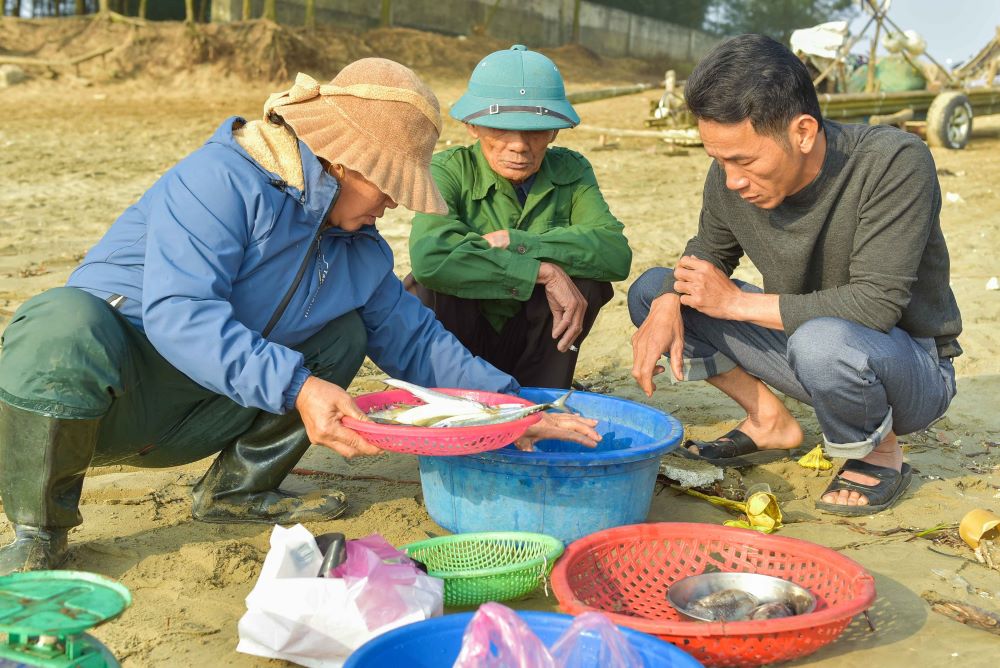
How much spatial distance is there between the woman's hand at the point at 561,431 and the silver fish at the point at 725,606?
566mm

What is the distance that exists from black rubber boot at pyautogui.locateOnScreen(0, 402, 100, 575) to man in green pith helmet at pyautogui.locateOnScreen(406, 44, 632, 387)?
1472 mm

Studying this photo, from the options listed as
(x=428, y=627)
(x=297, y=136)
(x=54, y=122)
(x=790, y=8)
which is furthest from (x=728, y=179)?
(x=790, y=8)

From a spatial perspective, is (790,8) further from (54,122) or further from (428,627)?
(428,627)

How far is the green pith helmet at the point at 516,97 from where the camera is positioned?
3721mm

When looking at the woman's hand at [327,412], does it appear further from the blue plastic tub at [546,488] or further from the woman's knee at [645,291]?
the woman's knee at [645,291]

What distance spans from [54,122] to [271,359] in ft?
33.0

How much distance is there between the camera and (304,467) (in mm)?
3748

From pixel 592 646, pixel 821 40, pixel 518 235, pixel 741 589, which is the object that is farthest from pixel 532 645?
pixel 821 40

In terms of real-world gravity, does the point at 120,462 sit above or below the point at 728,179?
below

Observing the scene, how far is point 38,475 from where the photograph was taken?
2.61m

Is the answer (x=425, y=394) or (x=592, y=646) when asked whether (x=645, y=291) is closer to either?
(x=425, y=394)

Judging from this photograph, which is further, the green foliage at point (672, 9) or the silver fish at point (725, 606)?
the green foliage at point (672, 9)

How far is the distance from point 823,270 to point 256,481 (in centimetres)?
190

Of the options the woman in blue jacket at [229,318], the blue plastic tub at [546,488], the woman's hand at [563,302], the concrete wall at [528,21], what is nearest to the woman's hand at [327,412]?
the woman in blue jacket at [229,318]
